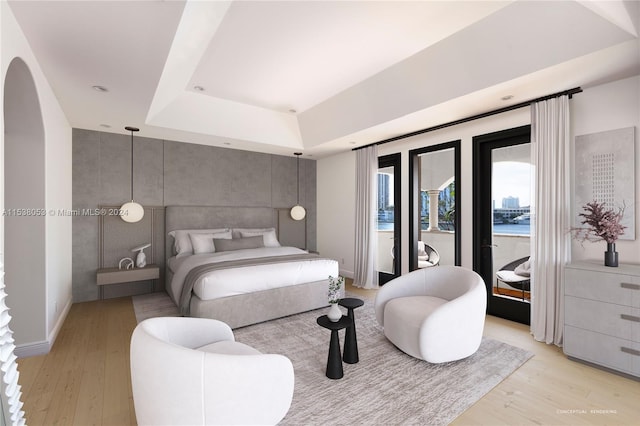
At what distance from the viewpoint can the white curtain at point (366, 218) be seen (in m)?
4.98

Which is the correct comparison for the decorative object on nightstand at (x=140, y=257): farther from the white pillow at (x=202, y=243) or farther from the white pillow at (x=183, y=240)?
the white pillow at (x=202, y=243)

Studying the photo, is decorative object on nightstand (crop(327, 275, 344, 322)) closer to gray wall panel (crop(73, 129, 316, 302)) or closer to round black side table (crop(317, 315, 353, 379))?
round black side table (crop(317, 315, 353, 379))

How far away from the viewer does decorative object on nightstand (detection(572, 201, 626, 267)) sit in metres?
2.47

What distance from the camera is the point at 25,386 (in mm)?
2176

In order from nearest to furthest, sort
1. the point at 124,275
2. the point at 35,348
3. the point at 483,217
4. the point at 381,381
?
1. the point at 381,381
2. the point at 35,348
3. the point at 483,217
4. the point at 124,275

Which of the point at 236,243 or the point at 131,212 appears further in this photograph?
the point at 236,243

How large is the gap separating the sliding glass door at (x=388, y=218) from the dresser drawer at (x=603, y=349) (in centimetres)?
244

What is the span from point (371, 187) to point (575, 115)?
8.81ft

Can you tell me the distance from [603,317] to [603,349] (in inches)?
10.1

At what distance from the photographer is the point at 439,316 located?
7.76ft

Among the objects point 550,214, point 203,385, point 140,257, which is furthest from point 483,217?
point 140,257

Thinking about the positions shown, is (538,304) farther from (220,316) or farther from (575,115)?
(220,316)

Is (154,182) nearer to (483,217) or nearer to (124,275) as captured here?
(124,275)

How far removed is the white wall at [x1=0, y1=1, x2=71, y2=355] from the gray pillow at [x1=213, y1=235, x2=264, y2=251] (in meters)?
1.84
